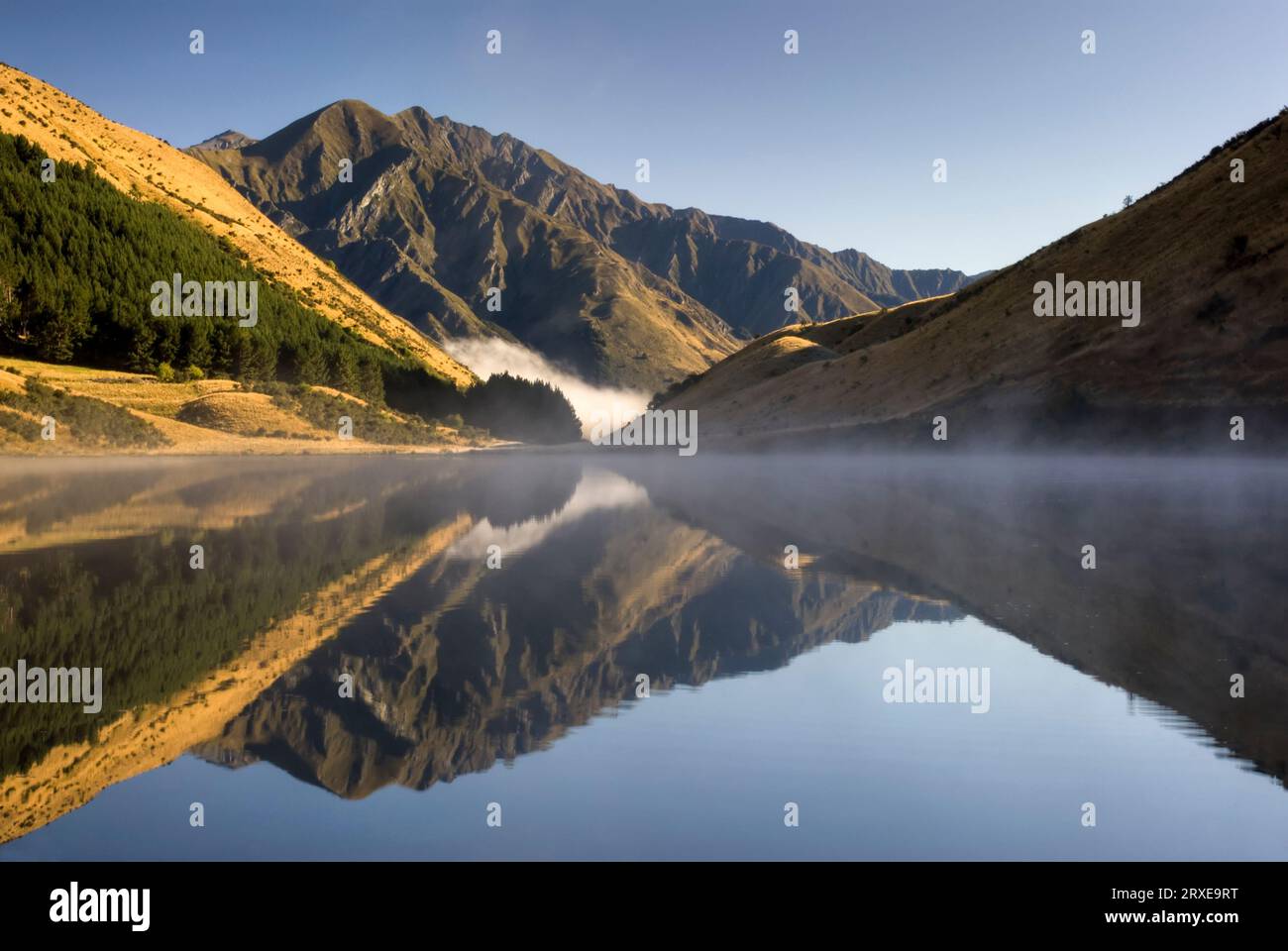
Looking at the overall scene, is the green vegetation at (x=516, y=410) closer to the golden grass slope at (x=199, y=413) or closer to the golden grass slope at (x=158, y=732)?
the golden grass slope at (x=199, y=413)

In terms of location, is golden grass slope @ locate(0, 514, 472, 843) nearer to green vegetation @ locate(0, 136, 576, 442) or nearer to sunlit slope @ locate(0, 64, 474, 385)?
green vegetation @ locate(0, 136, 576, 442)

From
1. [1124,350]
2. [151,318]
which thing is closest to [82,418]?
[151,318]

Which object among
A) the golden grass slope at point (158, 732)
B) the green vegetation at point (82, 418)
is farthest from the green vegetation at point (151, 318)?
the golden grass slope at point (158, 732)

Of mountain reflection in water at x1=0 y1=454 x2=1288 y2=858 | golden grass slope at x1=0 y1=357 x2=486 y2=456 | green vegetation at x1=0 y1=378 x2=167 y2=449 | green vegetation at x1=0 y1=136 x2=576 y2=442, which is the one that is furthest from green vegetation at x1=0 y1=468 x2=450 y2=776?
green vegetation at x1=0 y1=136 x2=576 y2=442

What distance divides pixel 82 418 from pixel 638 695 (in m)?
62.0

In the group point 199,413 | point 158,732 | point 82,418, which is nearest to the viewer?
point 158,732

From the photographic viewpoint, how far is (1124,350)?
56.6 m

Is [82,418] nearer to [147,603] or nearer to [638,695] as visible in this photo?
[147,603]

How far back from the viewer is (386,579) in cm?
1388

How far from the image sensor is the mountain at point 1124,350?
50.7 m

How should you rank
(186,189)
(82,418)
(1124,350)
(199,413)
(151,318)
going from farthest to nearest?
(186,189)
(151,318)
(199,413)
(82,418)
(1124,350)

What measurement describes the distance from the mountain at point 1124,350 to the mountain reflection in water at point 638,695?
115ft

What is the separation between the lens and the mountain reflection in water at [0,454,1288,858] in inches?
218
